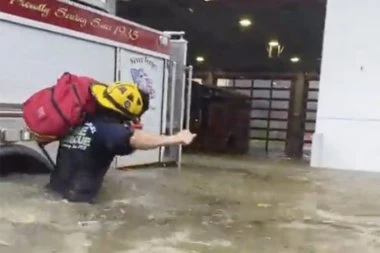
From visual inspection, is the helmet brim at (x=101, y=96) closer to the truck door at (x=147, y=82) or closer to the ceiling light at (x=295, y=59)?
the truck door at (x=147, y=82)

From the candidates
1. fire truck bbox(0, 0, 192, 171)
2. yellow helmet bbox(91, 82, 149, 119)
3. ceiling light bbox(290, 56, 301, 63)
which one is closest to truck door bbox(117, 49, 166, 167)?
fire truck bbox(0, 0, 192, 171)

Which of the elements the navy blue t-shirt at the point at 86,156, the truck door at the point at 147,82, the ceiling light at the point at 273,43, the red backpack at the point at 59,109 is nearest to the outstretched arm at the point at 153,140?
the navy blue t-shirt at the point at 86,156

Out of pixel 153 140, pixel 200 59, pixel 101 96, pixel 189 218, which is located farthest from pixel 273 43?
pixel 189 218

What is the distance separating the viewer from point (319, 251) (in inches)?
115

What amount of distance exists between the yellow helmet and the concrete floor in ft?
2.09

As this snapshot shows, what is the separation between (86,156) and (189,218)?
2.78ft

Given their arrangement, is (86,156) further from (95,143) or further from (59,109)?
(59,109)

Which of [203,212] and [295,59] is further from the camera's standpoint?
[295,59]

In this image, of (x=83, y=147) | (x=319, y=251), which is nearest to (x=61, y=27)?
(x=83, y=147)

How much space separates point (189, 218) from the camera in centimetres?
363

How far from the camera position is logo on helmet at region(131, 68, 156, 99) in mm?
6125

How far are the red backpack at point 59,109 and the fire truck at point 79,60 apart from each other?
0.34 m

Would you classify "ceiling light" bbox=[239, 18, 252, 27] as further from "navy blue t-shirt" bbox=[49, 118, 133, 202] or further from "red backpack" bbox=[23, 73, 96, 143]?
"navy blue t-shirt" bbox=[49, 118, 133, 202]

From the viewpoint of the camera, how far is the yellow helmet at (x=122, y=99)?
157 inches
